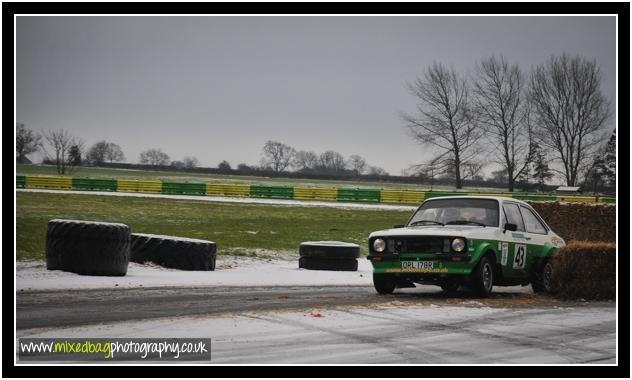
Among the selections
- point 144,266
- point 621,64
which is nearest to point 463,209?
point 621,64

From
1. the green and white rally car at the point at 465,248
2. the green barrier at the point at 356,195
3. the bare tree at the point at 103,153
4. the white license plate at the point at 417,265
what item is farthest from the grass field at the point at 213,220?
the bare tree at the point at 103,153

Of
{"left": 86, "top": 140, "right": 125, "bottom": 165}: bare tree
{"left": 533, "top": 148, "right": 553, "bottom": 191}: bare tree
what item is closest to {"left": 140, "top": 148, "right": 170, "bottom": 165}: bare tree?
{"left": 86, "top": 140, "right": 125, "bottom": 165}: bare tree

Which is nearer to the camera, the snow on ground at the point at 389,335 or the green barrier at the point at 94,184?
the snow on ground at the point at 389,335

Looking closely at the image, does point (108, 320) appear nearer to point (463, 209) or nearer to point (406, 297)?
point (406, 297)

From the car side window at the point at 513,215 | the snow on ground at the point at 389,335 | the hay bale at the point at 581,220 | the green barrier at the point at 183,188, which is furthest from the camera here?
the green barrier at the point at 183,188

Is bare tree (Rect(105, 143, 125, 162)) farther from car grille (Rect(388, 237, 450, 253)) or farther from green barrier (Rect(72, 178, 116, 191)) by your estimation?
car grille (Rect(388, 237, 450, 253))

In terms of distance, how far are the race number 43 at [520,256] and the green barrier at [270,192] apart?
37.7 metres

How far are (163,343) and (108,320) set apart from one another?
1.56 m

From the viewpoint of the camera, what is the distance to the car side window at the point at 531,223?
13239 millimetres

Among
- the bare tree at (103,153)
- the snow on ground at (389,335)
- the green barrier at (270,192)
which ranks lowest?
the snow on ground at (389,335)

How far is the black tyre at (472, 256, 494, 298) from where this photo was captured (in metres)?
11.5

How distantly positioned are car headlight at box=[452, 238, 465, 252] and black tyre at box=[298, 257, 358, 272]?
210 inches

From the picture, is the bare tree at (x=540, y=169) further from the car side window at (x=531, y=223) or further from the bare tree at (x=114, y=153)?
the bare tree at (x=114, y=153)

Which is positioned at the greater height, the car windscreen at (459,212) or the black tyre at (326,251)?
the car windscreen at (459,212)
